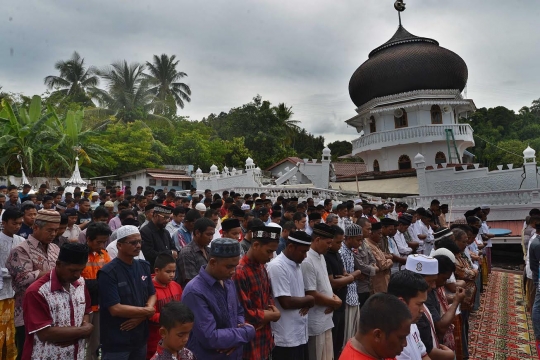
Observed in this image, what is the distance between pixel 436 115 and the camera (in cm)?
2398

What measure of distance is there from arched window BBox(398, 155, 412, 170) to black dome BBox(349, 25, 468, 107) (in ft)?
12.8

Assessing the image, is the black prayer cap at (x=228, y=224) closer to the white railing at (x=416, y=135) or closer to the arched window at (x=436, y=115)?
the white railing at (x=416, y=135)

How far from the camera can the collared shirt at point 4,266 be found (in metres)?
3.92

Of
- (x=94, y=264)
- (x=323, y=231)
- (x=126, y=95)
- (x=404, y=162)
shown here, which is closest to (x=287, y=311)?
(x=323, y=231)

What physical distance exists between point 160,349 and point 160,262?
3.84 ft

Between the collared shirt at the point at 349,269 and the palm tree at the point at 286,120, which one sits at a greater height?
the palm tree at the point at 286,120

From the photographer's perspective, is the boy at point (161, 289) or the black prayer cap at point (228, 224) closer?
the boy at point (161, 289)

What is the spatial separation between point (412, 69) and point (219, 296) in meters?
23.4

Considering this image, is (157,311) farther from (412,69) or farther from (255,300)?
(412,69)

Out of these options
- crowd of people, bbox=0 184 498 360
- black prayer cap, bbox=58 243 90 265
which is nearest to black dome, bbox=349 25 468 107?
crowd of people, bbox=0 184 498 360

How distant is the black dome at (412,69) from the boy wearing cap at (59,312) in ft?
77.1

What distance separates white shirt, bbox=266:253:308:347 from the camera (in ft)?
12.1

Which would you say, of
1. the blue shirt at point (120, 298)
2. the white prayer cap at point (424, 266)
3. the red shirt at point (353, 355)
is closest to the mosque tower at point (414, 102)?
the white prayer cap at point (424, 266)

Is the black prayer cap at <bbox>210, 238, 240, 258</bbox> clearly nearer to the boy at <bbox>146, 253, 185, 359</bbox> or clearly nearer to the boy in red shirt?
the boy at <bbox>146, 253, 185, 359</bbox>
